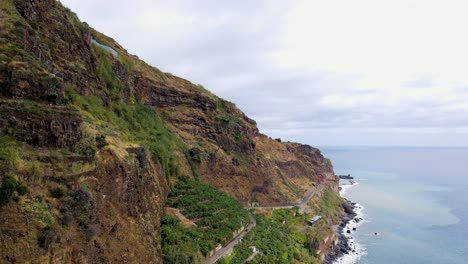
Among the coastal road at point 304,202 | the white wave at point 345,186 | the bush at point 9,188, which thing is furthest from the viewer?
the white wave at point 345,186

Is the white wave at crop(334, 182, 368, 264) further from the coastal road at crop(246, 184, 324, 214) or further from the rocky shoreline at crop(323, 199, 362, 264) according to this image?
the coastal road at crop(246, 184, 324, 214)

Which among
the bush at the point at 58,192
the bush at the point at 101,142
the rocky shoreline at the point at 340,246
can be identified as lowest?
the rocky shoreline at the point at 340,246

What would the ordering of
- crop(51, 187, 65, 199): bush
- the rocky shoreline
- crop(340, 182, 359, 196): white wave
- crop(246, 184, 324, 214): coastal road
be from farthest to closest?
crop(340, 182, 359, 196): white wave → crop(246, 184, 324, 214): coastal road → the rocky shoreline → crop(51, 187, 65, 199): bush

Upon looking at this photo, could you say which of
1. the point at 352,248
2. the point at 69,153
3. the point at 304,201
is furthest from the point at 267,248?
the point at 304,201

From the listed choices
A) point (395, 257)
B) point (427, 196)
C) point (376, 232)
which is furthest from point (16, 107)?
point (427, 196)

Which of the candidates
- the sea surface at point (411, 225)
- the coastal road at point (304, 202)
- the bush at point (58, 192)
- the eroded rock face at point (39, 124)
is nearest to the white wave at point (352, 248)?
the sea surface at point (411, 225)

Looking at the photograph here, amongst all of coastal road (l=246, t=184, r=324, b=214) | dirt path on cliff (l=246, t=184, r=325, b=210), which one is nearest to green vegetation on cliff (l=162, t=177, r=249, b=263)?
dirt path on cliff (l=246, t=184, r=325, b=210)

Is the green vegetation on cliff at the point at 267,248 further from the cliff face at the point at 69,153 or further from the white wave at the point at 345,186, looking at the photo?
the white wave at the point at 345,186

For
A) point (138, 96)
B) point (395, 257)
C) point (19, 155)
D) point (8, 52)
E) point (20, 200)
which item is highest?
point (138, 96)

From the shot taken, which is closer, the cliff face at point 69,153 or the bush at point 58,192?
the cliff face at point 69,153

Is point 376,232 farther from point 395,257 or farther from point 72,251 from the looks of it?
point 72,251

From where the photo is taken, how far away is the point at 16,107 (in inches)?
832

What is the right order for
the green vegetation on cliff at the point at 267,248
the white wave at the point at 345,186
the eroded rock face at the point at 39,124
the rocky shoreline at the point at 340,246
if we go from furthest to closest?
the white wave at the point at 345,186 < the rocky shoreline at the point at 340,246 < the green vegetation on cliff at the point at 267,248 < the eroded rock face at the point at 39,124

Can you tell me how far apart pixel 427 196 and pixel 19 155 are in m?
154
